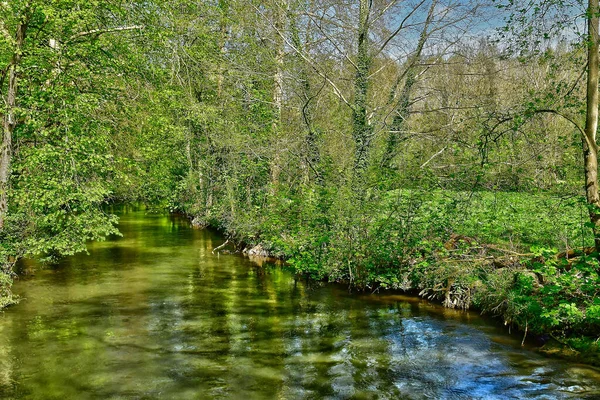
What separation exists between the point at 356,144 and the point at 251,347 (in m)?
7.51

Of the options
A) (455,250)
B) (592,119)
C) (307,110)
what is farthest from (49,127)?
(592,119)

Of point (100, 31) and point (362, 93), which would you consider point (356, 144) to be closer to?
point (362, 93)

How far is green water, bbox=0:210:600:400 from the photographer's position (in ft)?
24.6

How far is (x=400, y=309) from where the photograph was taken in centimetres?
1159

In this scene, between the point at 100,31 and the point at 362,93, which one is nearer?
the point at 100,31

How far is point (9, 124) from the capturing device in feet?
38.7

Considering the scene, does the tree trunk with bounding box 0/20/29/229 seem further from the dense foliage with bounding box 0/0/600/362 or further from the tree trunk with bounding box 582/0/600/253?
the tree trunk with bounding box 582/0/600/253

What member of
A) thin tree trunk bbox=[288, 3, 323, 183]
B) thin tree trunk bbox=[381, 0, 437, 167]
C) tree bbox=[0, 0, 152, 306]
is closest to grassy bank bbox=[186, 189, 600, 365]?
thin tree trunk bbox=[288, 3, 323, 183]

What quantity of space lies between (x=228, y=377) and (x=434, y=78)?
11287 mm

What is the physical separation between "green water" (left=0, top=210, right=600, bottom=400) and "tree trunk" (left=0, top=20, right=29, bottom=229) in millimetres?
2627

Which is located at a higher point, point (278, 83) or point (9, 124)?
point (278, 83)

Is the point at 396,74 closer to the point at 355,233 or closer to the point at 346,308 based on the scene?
the point at 355,233

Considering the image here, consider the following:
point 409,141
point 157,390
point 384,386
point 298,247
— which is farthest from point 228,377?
point 409,141

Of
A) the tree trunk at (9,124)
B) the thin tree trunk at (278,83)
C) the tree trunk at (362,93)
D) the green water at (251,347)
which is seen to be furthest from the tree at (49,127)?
the tree trunk at (362,93)
